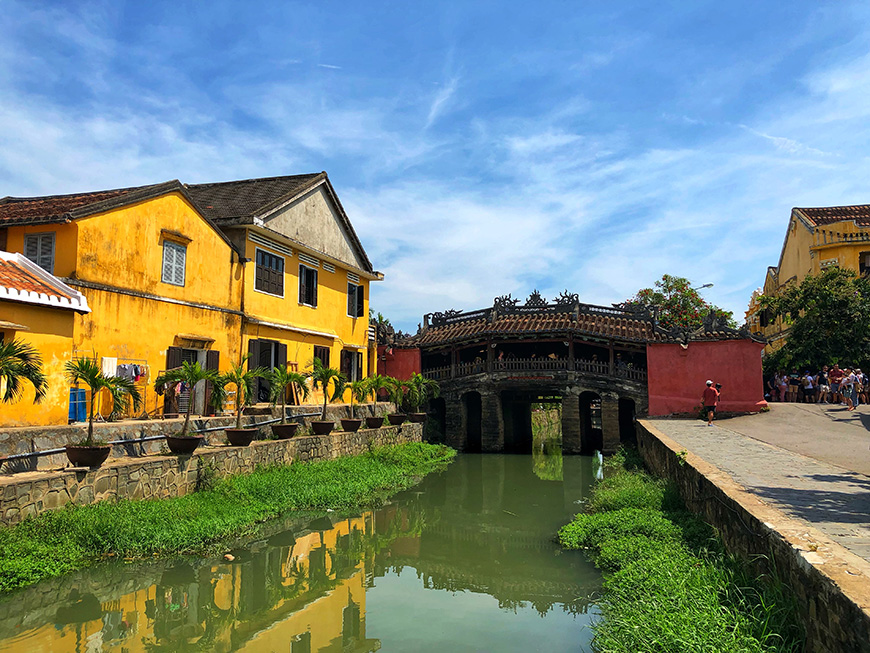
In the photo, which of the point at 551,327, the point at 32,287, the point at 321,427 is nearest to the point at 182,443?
the point at 32,287

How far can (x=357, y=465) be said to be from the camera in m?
15.7

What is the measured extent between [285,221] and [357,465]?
7518 millimetres

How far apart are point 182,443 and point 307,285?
9346 mm

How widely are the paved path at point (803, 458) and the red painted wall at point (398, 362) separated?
1054 cm

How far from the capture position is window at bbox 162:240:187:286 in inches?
552

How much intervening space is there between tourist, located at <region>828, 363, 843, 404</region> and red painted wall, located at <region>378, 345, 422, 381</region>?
1526 centimetres

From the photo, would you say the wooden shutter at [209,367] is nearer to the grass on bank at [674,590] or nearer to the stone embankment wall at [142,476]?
the stone embankment wall at [142,476]

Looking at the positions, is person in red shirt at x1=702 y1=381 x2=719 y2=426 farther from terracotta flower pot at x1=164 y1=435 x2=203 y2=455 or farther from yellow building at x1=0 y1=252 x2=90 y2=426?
yellow building at x1=0 y1=252 x2=90 y2=426

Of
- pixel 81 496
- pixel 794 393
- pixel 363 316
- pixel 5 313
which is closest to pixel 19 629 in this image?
pixel 81 496

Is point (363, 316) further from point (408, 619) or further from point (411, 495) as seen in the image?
point (408, 619)

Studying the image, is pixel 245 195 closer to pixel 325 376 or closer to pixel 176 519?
pixel 325 376

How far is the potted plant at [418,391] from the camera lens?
22250 millimetres

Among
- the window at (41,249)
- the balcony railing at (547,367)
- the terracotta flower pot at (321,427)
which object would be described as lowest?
the terracotta flower pot at (321,427)

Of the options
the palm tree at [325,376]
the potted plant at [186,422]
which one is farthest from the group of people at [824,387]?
the potted plant at [186,422]
